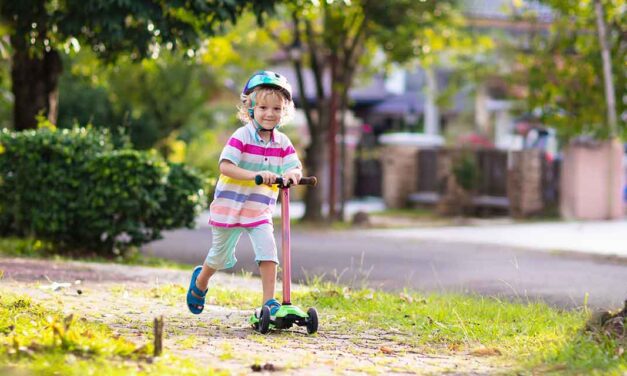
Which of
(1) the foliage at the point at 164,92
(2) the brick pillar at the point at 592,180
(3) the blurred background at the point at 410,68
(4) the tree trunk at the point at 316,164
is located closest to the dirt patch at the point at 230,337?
(3) the blurred background at the point at 410,68

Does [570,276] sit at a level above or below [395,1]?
below

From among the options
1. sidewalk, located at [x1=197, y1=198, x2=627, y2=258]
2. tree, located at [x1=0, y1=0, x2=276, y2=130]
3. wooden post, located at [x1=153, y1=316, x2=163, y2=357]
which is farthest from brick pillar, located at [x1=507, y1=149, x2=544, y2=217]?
wooden post, located at [x1=153, y1=316, x2=163, y2=357]

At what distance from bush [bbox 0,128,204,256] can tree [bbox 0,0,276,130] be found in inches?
49.6

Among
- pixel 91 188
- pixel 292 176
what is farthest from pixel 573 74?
pixel 292 176

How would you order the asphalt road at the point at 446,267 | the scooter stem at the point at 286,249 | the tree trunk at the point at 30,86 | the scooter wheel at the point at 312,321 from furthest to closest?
the tree trunk at the point at 30,86
the asphalt road at the point at 446,267
the scooter stem at the point at 286,249
the scooter wheel at the point at 312,321

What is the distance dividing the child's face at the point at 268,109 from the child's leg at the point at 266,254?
0.63 meters

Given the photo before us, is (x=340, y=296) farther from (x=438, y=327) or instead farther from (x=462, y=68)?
(x=462, y=68)

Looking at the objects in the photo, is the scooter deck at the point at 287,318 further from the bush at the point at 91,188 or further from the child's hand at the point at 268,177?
the bush at the point at 91,188

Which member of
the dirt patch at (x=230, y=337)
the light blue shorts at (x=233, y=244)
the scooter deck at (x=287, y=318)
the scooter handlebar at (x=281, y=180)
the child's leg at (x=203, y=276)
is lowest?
the dirt patch at (x=230, y=337)

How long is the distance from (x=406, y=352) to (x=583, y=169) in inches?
700

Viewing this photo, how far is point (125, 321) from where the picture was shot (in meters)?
6.68

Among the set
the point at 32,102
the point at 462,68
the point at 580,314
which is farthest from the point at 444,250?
the point at 462,68

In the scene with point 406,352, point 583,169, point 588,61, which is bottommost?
point 406,352

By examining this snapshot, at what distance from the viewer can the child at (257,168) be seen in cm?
652
